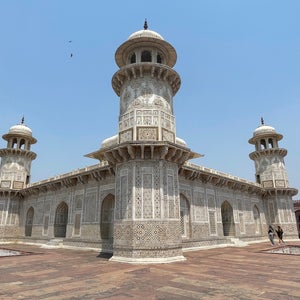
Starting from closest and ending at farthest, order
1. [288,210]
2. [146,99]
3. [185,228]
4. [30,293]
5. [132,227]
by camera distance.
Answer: [30,293] → [132,227] → [146,99] → [185,228] → [288,210]

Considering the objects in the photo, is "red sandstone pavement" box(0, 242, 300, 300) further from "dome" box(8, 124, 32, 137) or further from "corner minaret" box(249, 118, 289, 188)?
"dome" box(8, 124, 32, 137)

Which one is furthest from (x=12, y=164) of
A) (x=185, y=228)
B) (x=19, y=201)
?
(x=185, y=228)

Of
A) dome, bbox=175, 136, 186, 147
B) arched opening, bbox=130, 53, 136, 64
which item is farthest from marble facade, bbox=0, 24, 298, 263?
dome, bbox=175, 136, 186, 147

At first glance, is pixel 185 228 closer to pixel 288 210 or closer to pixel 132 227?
pixel 132 227

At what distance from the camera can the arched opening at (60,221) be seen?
2234cm

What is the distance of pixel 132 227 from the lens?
11484 mm

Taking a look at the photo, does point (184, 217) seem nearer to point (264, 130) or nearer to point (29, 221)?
point (264, 130)

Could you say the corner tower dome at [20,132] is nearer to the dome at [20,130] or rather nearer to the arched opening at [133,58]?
the dome at [20,130]

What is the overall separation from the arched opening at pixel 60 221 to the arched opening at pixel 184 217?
10.8m

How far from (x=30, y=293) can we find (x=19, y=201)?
79.0ft

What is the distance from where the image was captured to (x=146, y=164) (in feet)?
40.3

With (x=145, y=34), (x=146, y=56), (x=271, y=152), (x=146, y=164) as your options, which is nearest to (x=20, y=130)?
(x=146, y=56)

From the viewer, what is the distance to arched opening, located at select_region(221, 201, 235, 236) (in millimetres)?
22219

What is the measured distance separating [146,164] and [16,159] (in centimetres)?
2075
